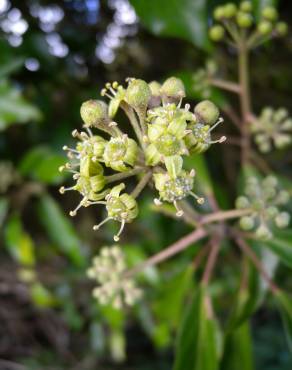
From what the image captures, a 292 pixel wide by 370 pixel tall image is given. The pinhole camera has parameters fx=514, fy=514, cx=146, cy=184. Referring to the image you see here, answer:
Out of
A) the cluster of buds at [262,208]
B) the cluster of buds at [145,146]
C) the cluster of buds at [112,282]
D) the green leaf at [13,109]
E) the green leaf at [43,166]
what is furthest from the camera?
the green leaf at [43,166]

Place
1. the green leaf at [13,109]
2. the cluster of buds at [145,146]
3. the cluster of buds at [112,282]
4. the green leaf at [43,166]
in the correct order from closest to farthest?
the cluster of buds at [145,146] < the cluster of buds at [112,282] < the green leaf at [13,109] < the green leaf at [43,166]

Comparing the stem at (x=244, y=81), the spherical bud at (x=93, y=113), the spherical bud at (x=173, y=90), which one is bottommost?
the spherical bud at (x=93, y=113)

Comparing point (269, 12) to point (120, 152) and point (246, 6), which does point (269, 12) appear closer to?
point (246, 6)

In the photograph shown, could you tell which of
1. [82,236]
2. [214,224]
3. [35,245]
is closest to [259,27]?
[214,224]

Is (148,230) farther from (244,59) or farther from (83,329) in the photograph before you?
(244,59)

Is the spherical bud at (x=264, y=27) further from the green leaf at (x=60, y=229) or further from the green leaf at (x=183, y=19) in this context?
the green leaf at (x=60, y=229)

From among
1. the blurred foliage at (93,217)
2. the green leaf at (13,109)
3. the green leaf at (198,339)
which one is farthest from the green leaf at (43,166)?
the green leaf at (198,339)

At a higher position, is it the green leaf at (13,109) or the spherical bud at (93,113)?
the green leaf at (13,109)

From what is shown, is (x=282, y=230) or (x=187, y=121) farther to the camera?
(x=282, y=230)

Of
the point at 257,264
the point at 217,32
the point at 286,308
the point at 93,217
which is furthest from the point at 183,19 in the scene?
the point at 93,217
